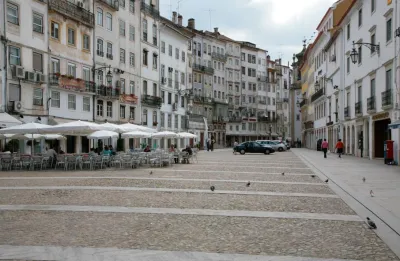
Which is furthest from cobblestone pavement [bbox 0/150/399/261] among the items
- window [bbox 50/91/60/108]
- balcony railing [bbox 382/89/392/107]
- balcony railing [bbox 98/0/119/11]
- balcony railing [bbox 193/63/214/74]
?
balcony railing [bbox 193/63/214/74]

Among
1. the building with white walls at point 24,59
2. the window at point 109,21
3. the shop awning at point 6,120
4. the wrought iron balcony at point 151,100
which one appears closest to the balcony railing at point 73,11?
the building with white walls at point 24,59

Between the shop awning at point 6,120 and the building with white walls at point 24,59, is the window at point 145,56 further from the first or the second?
the shop awning at point 6,120

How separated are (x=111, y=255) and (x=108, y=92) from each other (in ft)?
120

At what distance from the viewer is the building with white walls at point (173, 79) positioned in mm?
55531

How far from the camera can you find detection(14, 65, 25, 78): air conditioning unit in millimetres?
29828

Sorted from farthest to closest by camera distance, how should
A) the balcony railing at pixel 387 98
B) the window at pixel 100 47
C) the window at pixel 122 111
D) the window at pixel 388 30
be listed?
the window at pixel 122 111
the window at pixel 100 47
the window at pixel 388 30
the balcony railing at pixel 387 98

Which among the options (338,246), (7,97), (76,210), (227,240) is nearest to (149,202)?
(76,210)

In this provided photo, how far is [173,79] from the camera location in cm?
5850

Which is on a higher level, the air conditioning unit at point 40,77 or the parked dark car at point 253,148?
the air conditioning unit at point 40,77

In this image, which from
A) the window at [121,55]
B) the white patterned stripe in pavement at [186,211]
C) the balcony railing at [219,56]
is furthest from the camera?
the balcony railing at [219,56]

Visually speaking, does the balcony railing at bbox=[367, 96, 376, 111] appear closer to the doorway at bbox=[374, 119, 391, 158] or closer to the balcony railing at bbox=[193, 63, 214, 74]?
the doorway at bbox=[374, 119, 391, 158]

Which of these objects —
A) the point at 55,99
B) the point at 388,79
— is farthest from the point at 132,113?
the point at 388,79

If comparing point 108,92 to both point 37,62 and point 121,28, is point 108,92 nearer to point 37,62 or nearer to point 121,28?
point 121,28

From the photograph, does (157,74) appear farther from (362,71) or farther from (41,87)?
(362,71)
